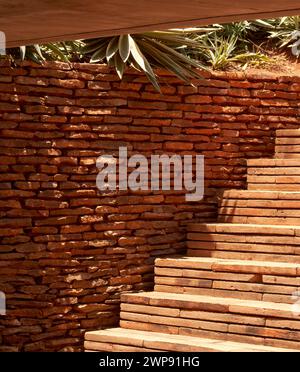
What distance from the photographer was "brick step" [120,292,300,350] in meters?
8.53

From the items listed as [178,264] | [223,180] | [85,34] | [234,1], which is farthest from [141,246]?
[234,1]

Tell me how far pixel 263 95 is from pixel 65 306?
3076 mm

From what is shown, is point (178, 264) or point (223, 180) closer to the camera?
point (178, 264)

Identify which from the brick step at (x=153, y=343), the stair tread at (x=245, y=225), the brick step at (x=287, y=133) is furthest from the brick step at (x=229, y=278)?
the brick step at (x=287, y=133)

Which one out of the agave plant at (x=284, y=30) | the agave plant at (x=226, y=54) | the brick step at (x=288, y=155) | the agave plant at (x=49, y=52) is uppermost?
the agave plant at (x=284, y=30)

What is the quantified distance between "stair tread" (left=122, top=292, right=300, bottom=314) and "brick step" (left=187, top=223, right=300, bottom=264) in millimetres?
611

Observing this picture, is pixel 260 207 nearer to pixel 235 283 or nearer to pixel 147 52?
pixel 235 283

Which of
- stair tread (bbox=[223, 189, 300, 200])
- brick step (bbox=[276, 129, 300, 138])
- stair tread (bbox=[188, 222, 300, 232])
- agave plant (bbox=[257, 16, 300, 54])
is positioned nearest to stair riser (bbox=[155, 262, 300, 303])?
stair tread (bbox=[188, 222, 300, 232])

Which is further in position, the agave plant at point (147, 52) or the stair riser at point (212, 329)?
the agave plant at point (147, 52)

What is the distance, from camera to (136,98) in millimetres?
10117

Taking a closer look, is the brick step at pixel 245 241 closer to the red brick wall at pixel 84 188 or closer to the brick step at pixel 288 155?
the red brick wall at pixel 84 188

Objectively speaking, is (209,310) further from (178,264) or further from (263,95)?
(263,95)

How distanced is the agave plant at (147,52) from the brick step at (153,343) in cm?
232

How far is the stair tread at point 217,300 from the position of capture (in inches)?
342
